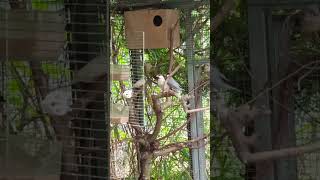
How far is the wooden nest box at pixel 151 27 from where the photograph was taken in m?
1.32

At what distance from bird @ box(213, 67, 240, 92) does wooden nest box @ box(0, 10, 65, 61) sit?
305 mm

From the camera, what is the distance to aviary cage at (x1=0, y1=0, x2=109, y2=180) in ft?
2.93

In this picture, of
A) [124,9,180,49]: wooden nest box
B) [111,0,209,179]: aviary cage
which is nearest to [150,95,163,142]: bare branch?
[111,0,209,179]: aviary cage

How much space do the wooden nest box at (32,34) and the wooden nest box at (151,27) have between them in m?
0.40

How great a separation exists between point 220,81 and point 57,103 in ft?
1.06

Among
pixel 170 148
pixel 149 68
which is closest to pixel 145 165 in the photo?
pixel 170 148

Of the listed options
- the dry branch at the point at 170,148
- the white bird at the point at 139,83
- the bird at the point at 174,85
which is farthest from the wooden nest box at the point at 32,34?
the dry branch at the point at 170,148

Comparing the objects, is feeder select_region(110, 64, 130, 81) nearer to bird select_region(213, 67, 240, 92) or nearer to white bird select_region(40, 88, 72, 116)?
white bird select_region(40, 88, 72, 116)

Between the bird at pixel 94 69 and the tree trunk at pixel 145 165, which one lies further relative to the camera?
the tree trunk at pixel 145 165

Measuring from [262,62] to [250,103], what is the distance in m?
0.08

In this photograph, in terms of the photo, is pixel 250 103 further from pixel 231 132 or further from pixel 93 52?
pixel 93 52

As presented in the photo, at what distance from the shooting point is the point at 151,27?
4.63ft

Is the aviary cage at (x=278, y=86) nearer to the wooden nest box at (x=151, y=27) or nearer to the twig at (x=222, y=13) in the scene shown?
the twig at (x=222, y=13)

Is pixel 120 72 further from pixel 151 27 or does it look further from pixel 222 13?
pixel 222 13
